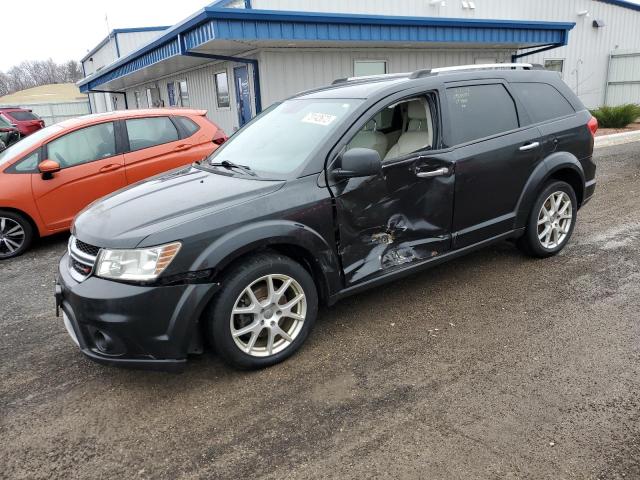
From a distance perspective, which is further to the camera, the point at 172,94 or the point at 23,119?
the point at 23,119

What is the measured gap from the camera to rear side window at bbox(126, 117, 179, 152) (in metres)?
6.70

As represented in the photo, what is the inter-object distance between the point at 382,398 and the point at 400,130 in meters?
2.40

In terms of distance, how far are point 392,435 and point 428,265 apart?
1.66 m

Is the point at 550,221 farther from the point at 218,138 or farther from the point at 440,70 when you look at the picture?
the point at 218,138

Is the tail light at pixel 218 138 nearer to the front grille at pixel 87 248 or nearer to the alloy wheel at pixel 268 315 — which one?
the front grille at pixel 87 248

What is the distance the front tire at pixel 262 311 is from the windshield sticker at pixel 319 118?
1103 mm

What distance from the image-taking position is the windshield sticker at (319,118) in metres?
3.70

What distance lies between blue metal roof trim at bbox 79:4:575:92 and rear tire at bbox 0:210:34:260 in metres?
4.71

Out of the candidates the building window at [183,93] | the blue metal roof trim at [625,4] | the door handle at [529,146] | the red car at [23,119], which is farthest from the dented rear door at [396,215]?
the blue metal roof trim at [625,4]

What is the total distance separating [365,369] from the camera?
3246mm

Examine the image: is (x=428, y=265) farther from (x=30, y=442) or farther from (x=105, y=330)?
(x=30, y=442)

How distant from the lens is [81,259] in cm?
313

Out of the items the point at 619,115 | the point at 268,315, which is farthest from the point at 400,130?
the point at 619,115

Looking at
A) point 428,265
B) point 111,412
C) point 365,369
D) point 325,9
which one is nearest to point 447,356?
point 365,369
